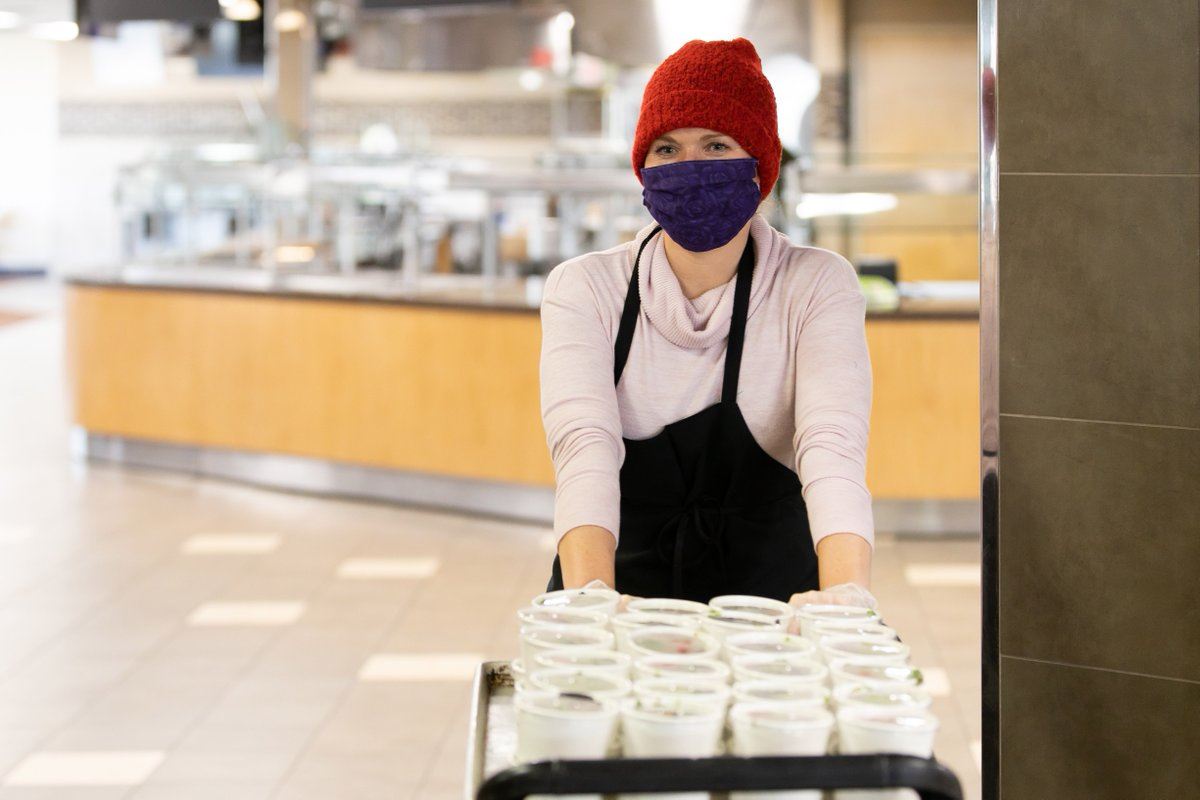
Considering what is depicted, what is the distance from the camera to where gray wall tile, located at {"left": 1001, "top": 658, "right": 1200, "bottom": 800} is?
Answer: 204cm

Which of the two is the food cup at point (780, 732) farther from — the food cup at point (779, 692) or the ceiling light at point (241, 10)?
the ceiling light at point (241, 10)

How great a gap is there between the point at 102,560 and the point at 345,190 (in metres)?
2.61

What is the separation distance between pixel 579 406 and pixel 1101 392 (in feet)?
2.85

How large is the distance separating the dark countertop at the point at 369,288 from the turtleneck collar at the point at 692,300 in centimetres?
360

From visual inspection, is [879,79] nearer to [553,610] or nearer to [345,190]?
[345,190]

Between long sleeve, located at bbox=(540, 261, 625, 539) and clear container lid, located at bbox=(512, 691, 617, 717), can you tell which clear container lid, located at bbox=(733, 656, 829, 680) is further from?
long sleeve, located at bbox=(540, 261, 625, 539)

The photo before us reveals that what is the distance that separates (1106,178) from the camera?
202cm

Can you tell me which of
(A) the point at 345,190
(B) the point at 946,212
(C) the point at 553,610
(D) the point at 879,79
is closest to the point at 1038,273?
(C) the point at 553,610

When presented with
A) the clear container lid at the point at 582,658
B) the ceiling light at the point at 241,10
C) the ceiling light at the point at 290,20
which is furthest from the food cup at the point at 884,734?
the ceiling light at the point at 290,20

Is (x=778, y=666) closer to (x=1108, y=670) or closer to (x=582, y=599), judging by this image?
(x=582, y=599)

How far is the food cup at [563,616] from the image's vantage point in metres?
1.32

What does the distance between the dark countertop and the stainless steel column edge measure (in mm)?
3185

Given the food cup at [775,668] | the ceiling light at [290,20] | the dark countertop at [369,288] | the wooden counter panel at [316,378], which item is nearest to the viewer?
the food cup at [775,668]

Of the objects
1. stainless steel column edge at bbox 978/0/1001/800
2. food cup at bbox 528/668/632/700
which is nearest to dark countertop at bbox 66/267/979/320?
stainless steel column edge at bbox 978/0/1001/800
